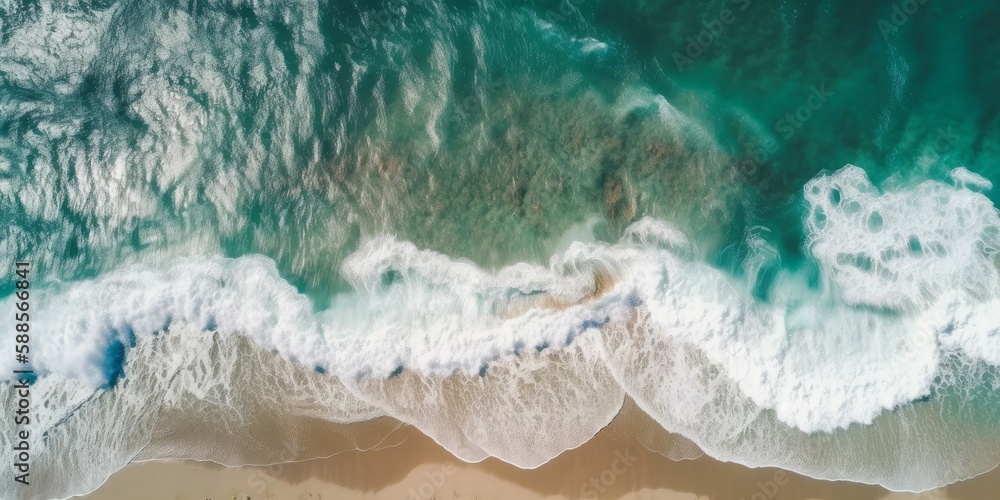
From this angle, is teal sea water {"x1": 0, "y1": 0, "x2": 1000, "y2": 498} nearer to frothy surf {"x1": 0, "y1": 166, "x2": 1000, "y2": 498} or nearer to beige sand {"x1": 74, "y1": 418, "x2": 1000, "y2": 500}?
frothy surf {"x1": 0, "y1": 166, "x2": 1000, "y2": 498}

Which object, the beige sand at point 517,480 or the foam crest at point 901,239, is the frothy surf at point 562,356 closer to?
the foam crest at point 901,239

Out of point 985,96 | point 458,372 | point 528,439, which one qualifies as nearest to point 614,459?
point 528,439

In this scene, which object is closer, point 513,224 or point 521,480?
point 521,480

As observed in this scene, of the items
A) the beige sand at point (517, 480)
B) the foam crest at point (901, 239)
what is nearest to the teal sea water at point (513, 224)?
the foam crest at point (901, 239)

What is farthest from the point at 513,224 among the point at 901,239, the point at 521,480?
the point at 901,239

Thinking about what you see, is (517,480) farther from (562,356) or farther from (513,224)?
(513,224)

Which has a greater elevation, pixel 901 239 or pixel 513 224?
pixel 901 239
